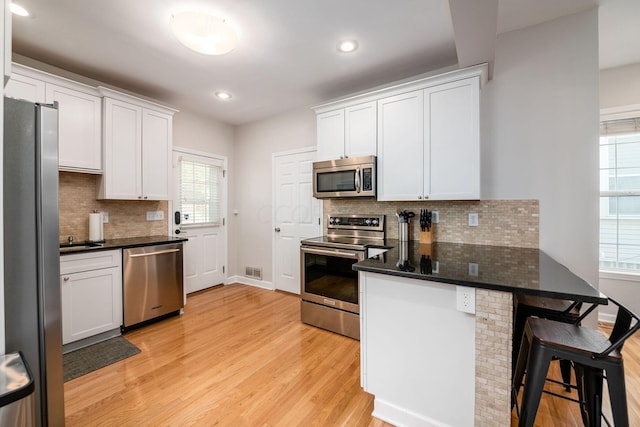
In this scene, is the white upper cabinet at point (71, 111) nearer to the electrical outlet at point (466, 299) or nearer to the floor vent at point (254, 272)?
the floor vent at point (254, 272)

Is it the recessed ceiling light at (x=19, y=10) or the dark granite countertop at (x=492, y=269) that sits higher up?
the recessed ceiling light at (x=19, y=10)

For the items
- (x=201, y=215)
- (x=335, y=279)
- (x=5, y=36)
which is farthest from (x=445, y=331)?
(x=201, y=215)

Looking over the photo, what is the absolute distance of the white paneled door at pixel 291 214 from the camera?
12.6 feet

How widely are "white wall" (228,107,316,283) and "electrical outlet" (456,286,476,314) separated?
297 cm

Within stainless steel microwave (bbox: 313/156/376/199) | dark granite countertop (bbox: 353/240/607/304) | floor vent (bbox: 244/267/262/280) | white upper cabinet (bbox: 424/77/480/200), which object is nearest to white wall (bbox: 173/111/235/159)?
floor vent (bbox: 244/267/262/280)

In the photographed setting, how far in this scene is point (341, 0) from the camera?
1898 millimetres

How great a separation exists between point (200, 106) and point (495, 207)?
3879 millimetres

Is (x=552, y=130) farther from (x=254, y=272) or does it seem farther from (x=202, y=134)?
(x=202, y=134)

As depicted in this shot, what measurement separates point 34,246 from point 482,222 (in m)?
3.05

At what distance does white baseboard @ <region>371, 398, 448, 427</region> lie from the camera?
1520 mm

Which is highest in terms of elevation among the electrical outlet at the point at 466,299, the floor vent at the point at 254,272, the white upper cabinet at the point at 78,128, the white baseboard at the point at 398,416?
the white upper cabinet at the point at 78,128

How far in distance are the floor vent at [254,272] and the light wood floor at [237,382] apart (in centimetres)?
139

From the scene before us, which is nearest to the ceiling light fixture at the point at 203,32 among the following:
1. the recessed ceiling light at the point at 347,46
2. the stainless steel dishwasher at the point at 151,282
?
the recessed ceiling light at the point at 347,46

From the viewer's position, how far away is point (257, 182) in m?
4.45
